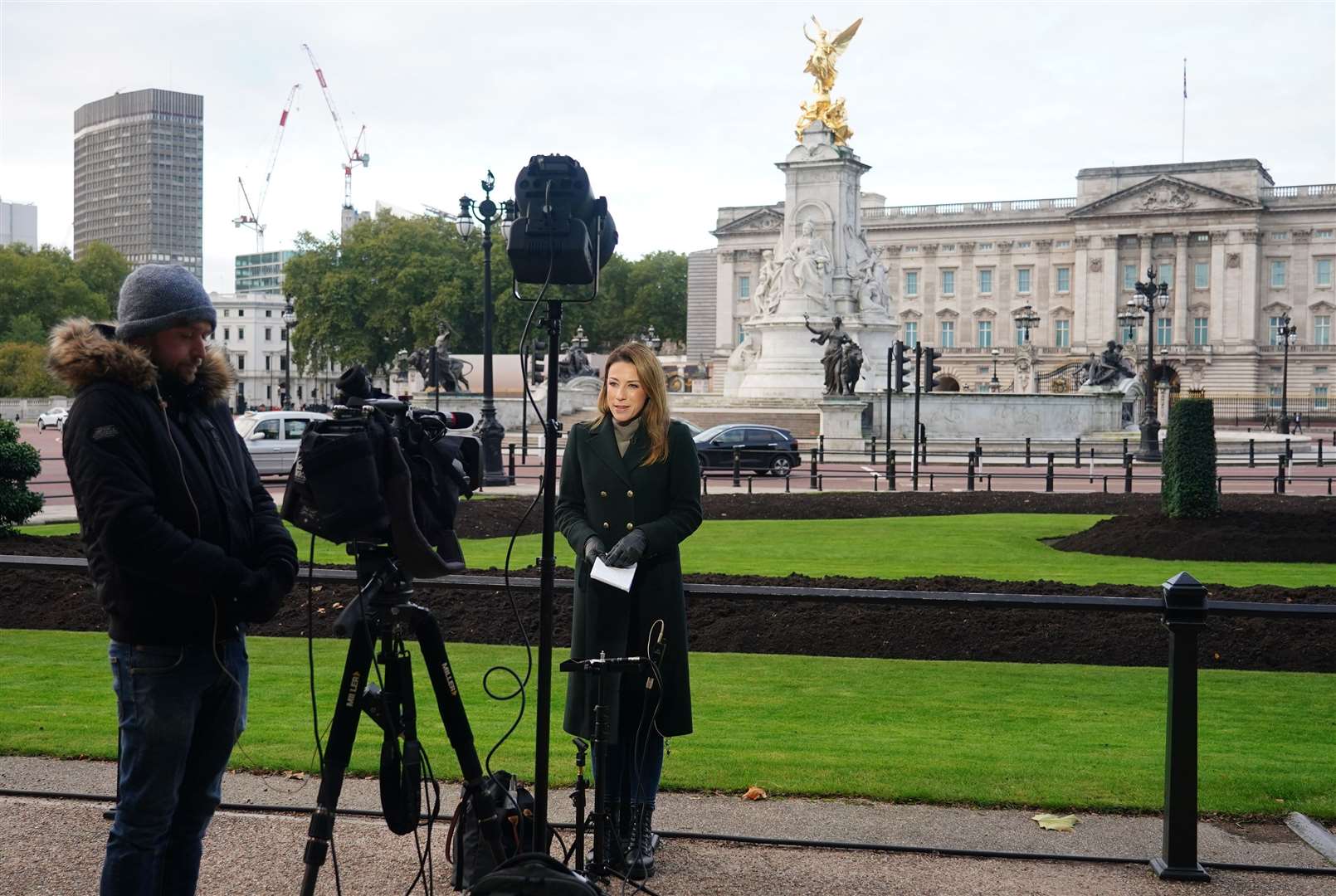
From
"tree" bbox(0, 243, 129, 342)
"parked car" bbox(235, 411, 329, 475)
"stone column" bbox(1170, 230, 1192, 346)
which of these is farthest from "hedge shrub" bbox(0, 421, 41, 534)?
"stone column" bbox(1170, 230, 1192, 346)

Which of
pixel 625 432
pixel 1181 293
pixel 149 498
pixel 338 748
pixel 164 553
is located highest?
pixel 1181 293

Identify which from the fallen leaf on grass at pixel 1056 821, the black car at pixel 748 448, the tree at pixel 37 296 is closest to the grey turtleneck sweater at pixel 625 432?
the fallen leaf on grass at pixel 1056 821

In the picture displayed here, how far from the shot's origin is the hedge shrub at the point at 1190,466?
17844mm

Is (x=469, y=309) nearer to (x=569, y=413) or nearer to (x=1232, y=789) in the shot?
(x=569, y=413)

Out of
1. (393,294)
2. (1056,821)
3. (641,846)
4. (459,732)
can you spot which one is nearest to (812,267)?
(393,294)

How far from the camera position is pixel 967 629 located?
35.7 feet

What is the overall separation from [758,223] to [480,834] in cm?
11635

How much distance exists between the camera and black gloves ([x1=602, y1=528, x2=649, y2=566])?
5.31 meters

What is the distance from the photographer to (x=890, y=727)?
26.5ft

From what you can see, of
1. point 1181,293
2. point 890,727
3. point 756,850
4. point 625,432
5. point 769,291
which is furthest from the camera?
point 1181,293

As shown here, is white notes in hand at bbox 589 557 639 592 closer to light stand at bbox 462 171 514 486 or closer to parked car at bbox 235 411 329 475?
light stand at bbox 462 171 514 486

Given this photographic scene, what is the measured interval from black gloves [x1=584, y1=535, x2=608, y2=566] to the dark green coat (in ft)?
0.15

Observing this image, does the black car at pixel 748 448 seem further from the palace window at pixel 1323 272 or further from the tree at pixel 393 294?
the palace window at pixel 1323 272

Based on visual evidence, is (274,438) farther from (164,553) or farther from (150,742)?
(164,553)
